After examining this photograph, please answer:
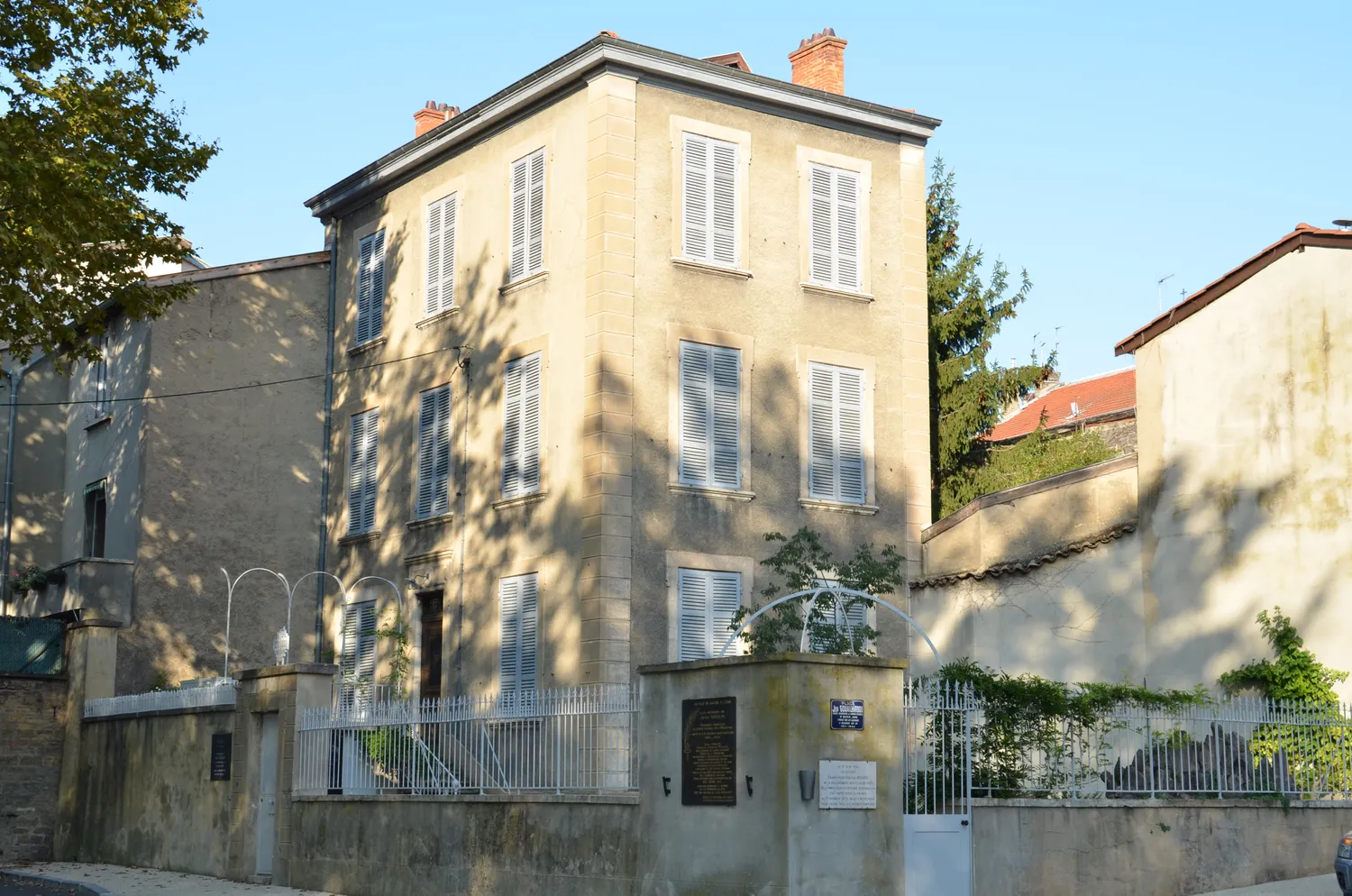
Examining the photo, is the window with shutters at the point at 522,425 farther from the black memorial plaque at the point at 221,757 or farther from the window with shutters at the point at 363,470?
the black memorial plaque at the point at 221,757

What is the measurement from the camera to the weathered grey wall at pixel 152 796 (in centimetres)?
2105

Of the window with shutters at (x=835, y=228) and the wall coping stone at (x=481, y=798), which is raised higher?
the window with shutters at (x=835, y=228)

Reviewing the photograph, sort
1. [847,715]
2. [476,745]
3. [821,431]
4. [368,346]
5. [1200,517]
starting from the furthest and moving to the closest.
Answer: [368,346]
[821,431]
[1200,517]
[476,745]
[847,715]

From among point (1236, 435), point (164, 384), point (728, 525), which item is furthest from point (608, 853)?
point (164, 384)

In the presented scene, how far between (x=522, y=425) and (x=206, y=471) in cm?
653

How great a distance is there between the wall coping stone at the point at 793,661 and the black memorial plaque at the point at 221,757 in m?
8.43

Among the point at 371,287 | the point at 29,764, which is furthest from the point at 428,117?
the point at 29,764

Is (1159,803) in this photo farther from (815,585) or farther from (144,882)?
(144,882)

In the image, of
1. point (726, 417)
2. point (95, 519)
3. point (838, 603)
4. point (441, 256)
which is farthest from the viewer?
point (95, 519)

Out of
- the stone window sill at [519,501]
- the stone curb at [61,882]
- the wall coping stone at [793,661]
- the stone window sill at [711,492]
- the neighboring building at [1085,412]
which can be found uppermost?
the neighboring building at [1085,412]

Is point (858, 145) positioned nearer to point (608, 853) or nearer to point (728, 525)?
point (728, 525)

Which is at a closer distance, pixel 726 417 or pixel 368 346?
pixel 726 417

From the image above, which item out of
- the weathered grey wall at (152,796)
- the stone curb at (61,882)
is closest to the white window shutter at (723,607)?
the weathered grey wall at (152,796)

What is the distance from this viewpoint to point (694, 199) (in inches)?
909
